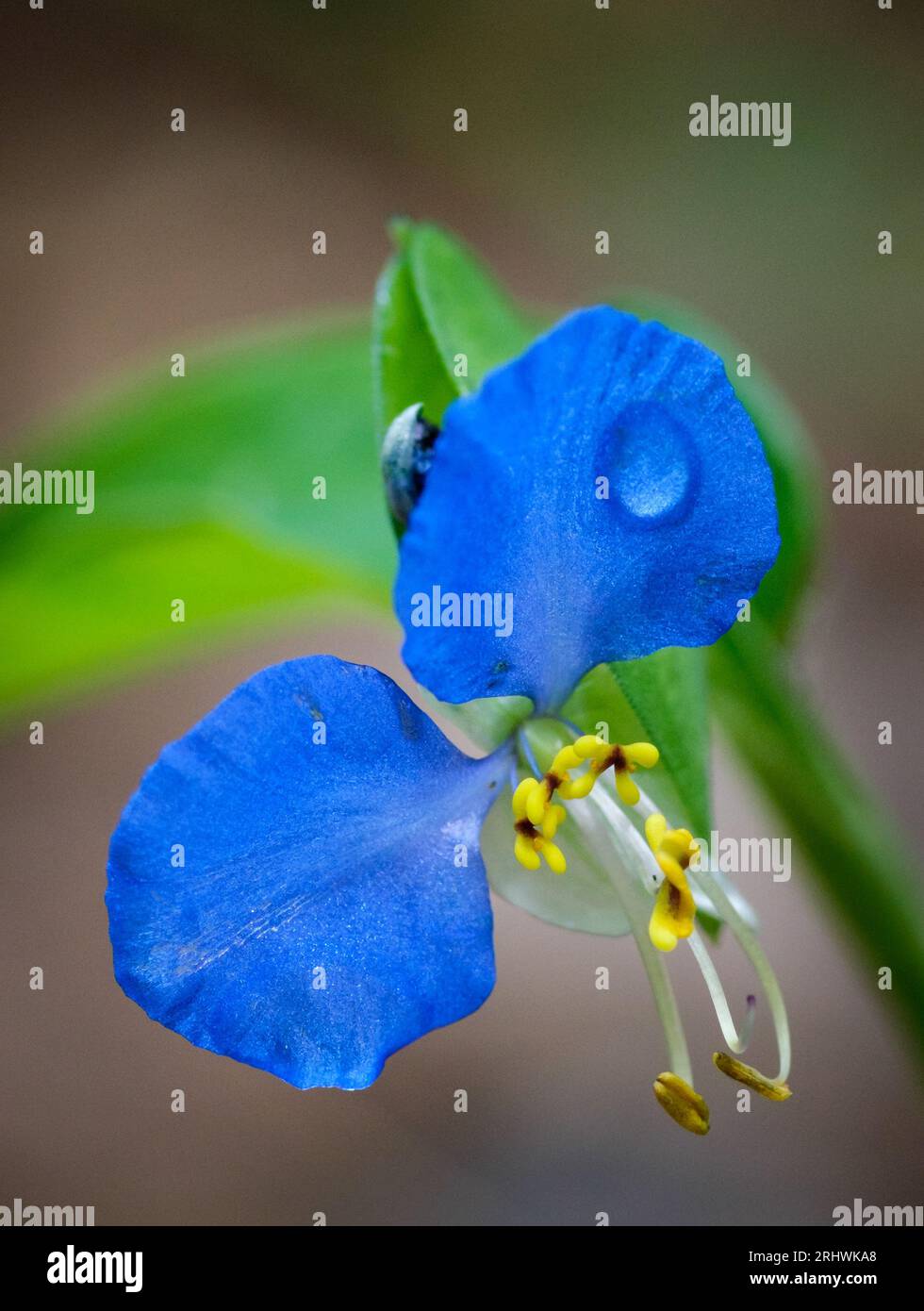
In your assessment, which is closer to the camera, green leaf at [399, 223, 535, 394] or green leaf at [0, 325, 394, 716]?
green leaf at [399, 223, 535, 394]

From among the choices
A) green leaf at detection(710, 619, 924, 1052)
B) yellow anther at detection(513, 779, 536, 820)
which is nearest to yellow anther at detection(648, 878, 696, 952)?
yellow anther at detection(513, 779, 536, 820)

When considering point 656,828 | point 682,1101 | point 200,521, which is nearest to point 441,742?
point 656,828

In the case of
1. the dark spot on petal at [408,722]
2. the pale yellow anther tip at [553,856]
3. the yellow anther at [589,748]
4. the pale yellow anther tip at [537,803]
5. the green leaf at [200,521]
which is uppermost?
the green leaf at [200,521]

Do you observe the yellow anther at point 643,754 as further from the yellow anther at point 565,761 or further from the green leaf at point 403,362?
the green leaf at point 403,362

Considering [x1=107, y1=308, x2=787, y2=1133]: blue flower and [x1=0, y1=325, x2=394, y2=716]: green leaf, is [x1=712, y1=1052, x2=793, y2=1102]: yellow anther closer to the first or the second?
[x1=107, y1=308, x2=787, y2=1133]: blue flower

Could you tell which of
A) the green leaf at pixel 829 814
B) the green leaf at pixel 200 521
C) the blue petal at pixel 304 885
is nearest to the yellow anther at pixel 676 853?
the blue petal at pixel 304 885
